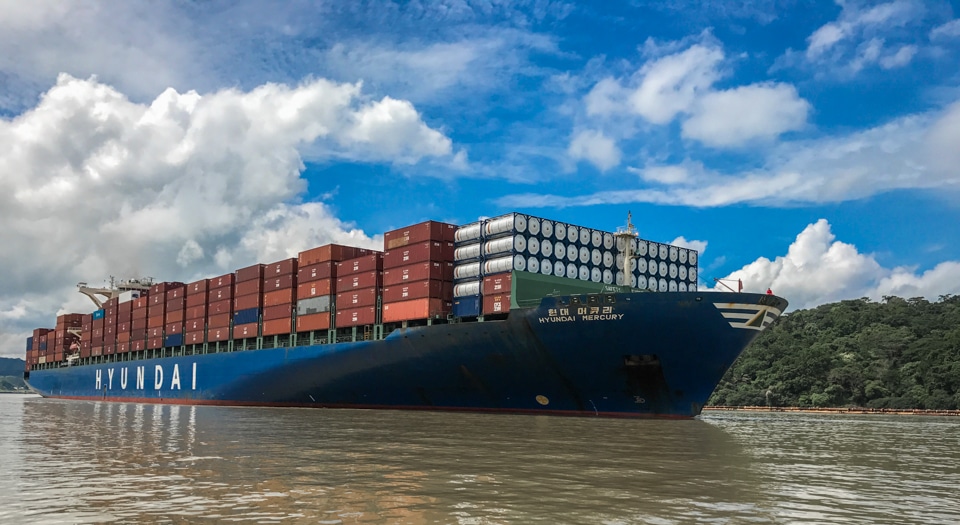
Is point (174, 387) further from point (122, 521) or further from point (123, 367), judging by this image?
point (122, 521)

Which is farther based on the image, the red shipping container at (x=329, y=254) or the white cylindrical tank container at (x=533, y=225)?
the red shipping container at (x=329, y=254)

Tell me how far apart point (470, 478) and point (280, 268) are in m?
41.5

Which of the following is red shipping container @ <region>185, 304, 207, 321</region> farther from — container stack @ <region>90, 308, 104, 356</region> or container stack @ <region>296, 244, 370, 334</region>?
container stack @ <region>90, 308, 104, 356</region>

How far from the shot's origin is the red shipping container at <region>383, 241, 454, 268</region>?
4016 centimetres

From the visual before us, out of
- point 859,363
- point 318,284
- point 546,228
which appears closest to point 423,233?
point 546,228

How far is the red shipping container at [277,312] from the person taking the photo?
168ft

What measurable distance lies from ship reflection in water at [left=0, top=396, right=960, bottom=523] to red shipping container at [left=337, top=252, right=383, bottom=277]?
781 inches

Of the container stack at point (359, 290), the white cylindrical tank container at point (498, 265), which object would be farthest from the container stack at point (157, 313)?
the white cylindrical tank container at point (498, 265)

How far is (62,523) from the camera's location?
998cm

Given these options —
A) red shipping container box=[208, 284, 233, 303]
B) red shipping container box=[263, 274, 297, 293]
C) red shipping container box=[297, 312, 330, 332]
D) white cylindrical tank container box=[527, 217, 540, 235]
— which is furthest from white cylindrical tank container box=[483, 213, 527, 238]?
red shipping container box=[208, 284, 233, 303]

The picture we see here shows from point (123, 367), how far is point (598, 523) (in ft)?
241

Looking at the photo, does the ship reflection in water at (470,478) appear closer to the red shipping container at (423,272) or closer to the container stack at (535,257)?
the container stack at (535,257)

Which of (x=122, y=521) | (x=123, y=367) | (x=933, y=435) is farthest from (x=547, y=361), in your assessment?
(x=123, y=367)

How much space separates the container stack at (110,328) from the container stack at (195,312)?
702 inches
